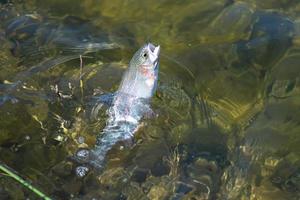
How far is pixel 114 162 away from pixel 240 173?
1206 millimetres

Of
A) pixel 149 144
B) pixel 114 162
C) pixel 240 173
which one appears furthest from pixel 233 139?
pixel 114 162

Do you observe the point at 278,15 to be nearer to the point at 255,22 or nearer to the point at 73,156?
the point at 255,22

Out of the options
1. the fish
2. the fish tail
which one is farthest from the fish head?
the fish tail

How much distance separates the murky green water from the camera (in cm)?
510

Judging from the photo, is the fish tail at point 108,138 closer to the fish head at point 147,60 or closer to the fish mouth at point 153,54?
the fish head at point 147,60

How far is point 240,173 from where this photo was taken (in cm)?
534

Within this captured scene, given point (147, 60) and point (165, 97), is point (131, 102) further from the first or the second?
point (165, 97)

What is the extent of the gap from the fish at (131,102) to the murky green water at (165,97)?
10 cm

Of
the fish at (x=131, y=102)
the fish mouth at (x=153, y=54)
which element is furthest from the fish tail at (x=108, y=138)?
the fish mouth at (x=153, y=54)

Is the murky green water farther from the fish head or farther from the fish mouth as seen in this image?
the fish mouth

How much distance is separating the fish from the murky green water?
97 millimetres

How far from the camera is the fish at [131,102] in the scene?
5148 millimetres

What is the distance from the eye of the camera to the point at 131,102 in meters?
5.43

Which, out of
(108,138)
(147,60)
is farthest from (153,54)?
(108,138)
